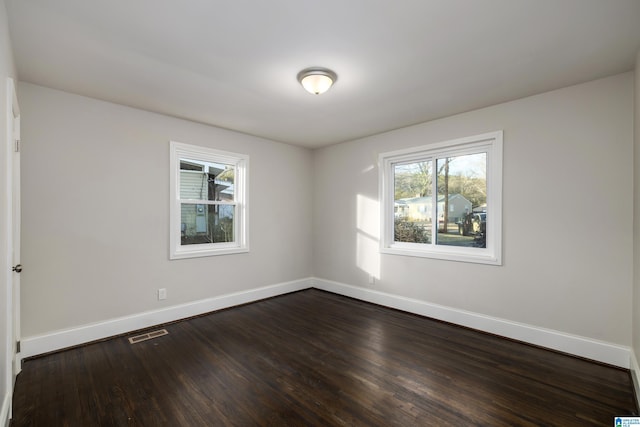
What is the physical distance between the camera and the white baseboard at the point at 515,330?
2.69 metres

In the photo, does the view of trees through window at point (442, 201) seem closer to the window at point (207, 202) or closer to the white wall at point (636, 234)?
the white wall at point (636, 234)

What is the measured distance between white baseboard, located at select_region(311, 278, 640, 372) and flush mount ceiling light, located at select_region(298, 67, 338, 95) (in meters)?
2.95

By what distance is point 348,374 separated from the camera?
99.2 inches

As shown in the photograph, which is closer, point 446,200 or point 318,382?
point 318,382

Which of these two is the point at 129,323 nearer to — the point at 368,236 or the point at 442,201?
the point at 368,236

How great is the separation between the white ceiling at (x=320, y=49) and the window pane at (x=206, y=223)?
1413 mm

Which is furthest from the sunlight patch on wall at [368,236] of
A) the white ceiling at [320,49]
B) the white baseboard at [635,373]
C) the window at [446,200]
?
the white baseboard at [635,373]

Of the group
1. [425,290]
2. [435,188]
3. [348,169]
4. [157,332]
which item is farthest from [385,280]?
[157,332]

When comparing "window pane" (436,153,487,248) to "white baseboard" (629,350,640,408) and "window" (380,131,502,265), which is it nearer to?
"window" (380,131,502,265)

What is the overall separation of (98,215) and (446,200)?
4.08 m

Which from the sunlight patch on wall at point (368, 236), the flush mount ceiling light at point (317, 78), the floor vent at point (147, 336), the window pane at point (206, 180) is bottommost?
the floor vent at point (147, 336)

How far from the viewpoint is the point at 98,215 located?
3.21 metres

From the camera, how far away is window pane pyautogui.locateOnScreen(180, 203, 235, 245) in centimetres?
402

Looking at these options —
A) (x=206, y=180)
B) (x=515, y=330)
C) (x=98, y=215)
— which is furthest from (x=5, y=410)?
(x=515, y=330)
